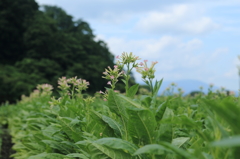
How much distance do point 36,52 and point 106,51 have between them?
11.7m

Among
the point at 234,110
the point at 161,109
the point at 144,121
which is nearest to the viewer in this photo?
the point at 234,110

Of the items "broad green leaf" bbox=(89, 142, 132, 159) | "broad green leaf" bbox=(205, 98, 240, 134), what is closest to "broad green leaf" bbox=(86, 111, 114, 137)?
"broad green leaf" bbox=(89, 142, 132, 159)

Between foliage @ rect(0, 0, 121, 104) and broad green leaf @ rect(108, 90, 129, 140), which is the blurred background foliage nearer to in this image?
foliage @ rect(0, 0, 121, 104)

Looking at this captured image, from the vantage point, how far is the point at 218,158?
155 cm

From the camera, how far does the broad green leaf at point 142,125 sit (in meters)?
2.14

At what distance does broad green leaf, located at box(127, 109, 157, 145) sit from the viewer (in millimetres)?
2139

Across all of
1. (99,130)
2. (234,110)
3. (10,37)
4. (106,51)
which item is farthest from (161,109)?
(106,51)

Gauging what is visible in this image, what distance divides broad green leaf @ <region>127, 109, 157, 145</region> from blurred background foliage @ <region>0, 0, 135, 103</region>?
3356 cm

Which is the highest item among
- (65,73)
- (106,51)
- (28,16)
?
(28,16)

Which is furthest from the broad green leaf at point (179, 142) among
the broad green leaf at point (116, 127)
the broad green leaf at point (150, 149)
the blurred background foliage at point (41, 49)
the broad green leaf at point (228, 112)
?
the blurred background foliage at point (41, 49)

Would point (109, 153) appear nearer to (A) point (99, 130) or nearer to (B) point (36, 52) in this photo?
(A) point (99, 130)

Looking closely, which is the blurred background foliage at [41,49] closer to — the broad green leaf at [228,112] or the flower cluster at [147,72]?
the flower cluster at [147,72]

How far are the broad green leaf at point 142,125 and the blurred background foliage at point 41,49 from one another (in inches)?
1321

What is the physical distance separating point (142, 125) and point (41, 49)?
39782mm
